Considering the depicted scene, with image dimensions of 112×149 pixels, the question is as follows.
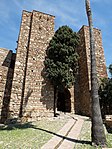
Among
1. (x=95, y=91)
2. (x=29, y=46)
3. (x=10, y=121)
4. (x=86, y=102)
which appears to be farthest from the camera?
(x=86, y=102)

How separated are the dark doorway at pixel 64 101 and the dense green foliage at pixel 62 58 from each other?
9.34ft

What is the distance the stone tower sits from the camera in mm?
11281

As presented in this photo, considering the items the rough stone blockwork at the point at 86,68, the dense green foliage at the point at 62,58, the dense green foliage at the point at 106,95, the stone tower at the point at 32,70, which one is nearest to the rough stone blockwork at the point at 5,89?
the stone tower at the point at 32,70

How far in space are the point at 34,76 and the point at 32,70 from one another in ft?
1.90

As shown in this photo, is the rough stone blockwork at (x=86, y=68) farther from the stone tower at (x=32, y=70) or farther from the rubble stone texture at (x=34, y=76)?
the stone tower at (x=32, y=70)

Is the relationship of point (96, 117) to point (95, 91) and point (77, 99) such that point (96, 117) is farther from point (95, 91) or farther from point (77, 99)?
Answer: point (77, 99)

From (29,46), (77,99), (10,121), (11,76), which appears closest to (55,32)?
(29,46)

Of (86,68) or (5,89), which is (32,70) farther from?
(86,68)

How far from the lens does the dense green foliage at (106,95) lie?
1216cm

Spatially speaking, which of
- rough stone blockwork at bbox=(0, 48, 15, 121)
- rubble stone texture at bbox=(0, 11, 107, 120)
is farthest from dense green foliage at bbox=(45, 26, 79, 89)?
rough stone blockwork at bbox=(0, 48, 15, 121)

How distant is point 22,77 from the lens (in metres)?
12.1

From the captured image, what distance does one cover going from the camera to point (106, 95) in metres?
12.2

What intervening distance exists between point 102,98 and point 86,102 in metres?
Result: 1.86

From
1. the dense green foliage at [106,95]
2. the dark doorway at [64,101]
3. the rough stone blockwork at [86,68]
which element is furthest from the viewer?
the dark doorway at [64,101]
